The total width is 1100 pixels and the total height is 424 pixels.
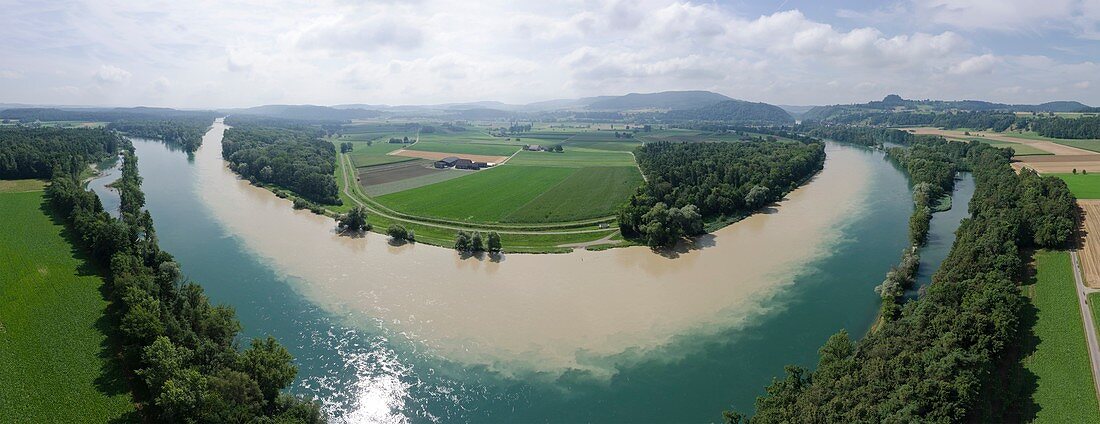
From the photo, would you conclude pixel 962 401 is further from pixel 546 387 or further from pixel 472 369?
pixel 472 369

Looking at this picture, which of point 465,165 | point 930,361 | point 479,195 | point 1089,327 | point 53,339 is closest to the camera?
point 930,361

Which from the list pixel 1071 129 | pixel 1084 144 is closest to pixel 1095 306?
pixel 1084 144

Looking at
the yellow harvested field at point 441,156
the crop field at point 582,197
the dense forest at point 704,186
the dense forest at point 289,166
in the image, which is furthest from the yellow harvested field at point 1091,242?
the yellow harvested field at point 441,156

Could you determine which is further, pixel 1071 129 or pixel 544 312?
pixel 1071 129

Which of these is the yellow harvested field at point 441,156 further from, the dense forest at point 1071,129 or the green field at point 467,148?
the dense forest at point 1071,129

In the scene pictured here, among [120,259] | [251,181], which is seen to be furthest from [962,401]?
[251,181]

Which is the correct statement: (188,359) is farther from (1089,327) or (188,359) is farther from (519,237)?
(1089,327)
